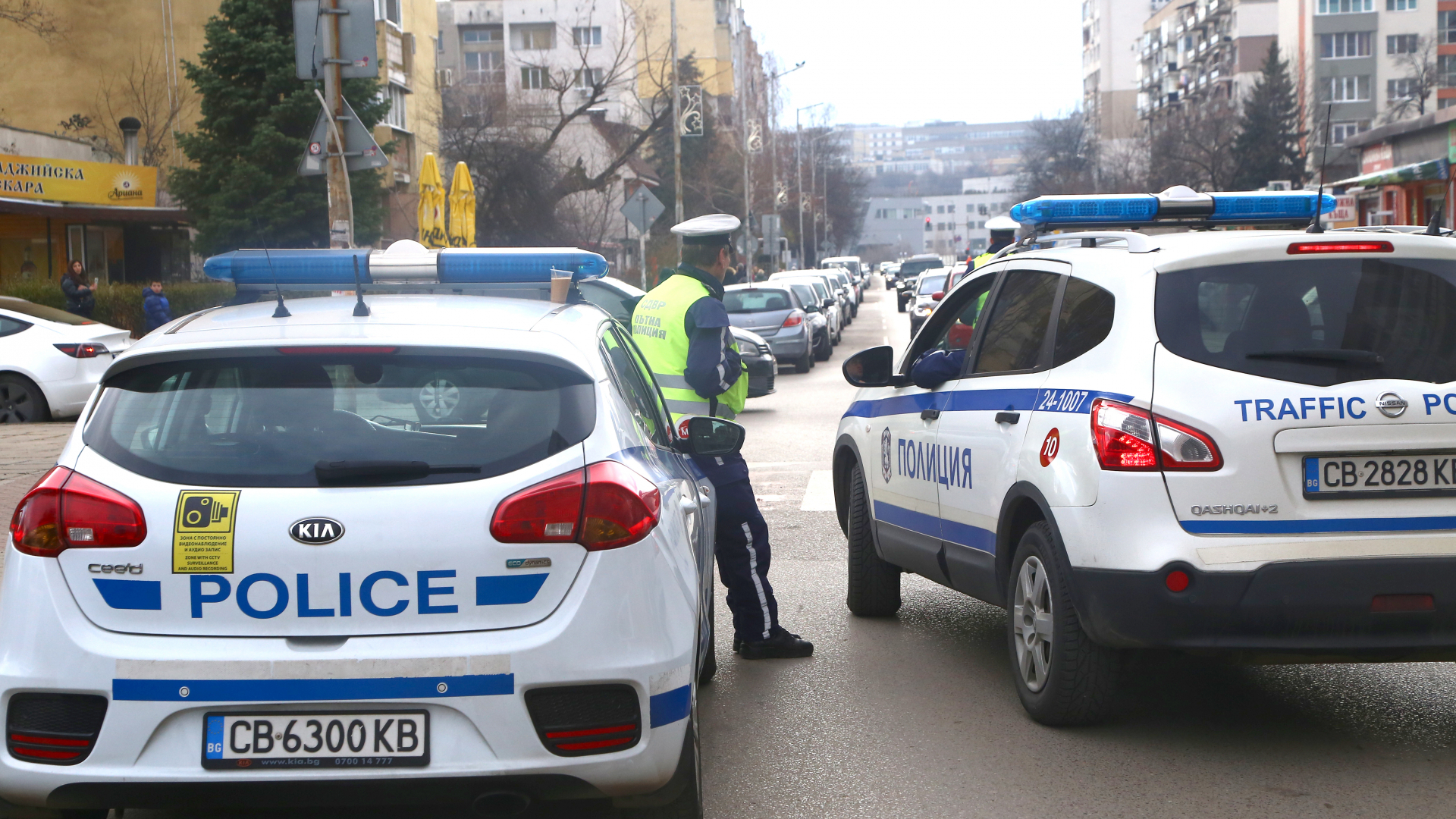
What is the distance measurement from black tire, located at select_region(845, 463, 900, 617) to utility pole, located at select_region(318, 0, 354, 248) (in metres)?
8.73

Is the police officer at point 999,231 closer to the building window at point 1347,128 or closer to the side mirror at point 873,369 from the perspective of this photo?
the side mirror at point 873,369

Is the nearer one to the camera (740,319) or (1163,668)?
(1163,668)

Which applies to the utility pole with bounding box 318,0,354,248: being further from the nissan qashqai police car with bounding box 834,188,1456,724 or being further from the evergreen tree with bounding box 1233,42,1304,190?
the evergreen tree with bounding box 1233,42,1304,190

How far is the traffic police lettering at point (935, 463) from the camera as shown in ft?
19.5

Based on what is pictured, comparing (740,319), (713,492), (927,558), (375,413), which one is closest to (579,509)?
(375,413)

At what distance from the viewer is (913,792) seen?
15.1 ft

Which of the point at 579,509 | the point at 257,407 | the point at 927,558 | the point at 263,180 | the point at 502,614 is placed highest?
the point at 263,180

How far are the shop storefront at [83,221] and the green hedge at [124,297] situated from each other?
156 cm

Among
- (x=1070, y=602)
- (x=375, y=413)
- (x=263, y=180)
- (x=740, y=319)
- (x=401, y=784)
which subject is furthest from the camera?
(x=263, y=180)

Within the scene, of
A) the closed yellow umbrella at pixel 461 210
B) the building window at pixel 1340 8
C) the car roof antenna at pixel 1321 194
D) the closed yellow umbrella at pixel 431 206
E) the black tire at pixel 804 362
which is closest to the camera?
the car roof antenna at pixel 1321 194

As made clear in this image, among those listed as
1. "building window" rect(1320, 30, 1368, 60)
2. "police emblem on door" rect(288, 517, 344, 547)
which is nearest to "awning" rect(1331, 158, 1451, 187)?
"police emblem on door" rect(288, 517, 344, 547)

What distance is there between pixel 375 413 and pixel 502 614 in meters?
0.59

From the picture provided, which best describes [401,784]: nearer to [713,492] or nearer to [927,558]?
[713,492]

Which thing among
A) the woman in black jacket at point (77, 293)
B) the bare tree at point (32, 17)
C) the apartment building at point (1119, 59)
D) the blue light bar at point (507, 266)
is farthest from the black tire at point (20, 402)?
the apartment building at point (1119, 59)
